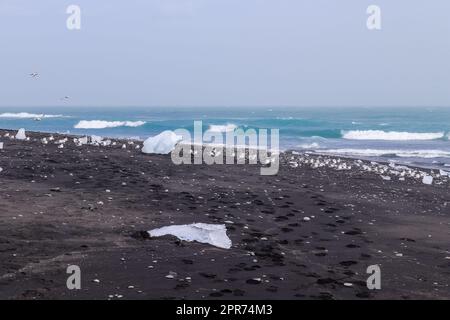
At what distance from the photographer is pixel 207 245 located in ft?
28.1

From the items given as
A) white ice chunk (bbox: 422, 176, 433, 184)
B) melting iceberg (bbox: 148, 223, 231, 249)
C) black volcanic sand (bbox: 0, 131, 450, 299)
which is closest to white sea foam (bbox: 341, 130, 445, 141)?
white ice chunk (bbox: 422, 176, 433, 184)

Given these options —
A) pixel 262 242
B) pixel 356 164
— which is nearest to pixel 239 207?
pixel 262 242

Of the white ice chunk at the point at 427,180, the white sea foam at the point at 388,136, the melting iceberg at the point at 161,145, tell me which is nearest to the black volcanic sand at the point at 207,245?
the white ice chunk at the point at 427,180

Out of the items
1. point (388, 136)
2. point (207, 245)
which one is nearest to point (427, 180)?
point (207, 245)

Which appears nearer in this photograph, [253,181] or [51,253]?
[51,253]

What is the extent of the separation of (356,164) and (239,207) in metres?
13.5

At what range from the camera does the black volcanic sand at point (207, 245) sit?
6.77 meters

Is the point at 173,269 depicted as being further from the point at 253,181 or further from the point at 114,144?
the point at 114,144

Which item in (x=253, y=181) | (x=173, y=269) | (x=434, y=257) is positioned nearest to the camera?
(x=173, y=269)

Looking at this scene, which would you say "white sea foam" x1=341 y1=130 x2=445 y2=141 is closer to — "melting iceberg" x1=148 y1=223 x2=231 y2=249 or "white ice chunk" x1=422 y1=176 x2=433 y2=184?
"white ice chunk" x1=422 y1=176 x2=433 y2=184

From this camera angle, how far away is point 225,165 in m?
20.4

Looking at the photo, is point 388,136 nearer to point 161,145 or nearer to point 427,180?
point 427,180

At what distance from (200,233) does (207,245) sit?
0.39 meters

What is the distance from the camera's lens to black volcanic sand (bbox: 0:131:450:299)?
266 inches
